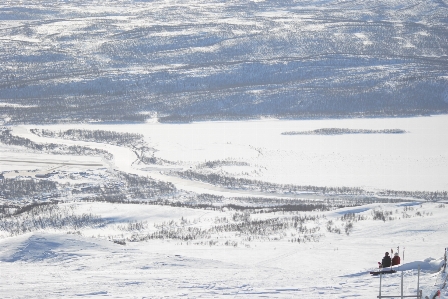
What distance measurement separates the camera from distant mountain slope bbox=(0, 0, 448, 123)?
90250 mm

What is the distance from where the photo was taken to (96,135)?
2926 inches

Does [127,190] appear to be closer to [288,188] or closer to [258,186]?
[258,186]

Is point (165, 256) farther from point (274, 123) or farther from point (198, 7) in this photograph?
point (198, 7)

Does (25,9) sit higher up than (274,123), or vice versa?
(25,9)

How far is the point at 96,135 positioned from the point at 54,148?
6253mm

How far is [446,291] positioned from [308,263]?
8.05 metres

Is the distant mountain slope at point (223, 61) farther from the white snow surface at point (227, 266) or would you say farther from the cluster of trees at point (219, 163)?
the white snow surface at point (227, 266)

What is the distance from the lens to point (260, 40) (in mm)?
121750

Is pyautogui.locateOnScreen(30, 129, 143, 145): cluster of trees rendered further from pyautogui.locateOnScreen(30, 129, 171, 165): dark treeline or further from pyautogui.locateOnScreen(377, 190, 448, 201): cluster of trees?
pyautogui.locateOnScreen(377, 190, 448, 201): cluster of trees

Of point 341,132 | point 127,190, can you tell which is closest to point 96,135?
point 127,190

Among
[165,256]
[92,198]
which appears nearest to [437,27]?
[92,198]

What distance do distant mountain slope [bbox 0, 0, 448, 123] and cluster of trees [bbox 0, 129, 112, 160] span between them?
1069cm

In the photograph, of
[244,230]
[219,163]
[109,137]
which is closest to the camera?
[244,230]

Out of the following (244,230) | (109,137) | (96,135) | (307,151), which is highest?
(96,135)
